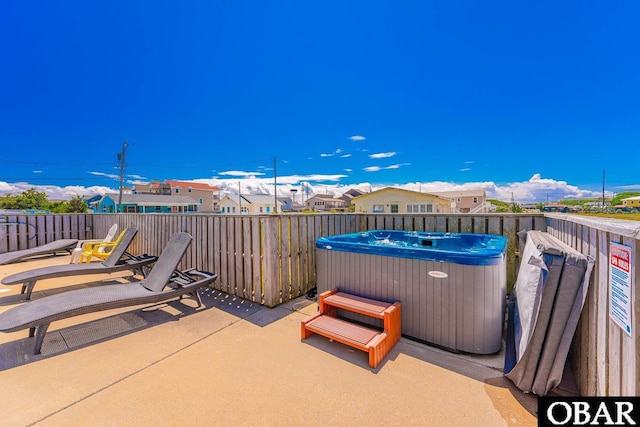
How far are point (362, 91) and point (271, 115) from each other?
5.91 metres

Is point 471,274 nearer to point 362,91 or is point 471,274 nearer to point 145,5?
point 362,91

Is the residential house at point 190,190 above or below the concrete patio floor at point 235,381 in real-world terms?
above

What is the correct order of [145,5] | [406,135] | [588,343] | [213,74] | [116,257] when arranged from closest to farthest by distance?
[588,343] < [116,257] < [145,5] < [213,74] < [406,135]

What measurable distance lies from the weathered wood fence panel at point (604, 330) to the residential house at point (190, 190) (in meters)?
39.8

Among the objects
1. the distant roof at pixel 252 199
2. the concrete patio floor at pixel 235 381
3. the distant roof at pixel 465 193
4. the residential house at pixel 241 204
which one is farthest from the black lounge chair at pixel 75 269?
the distant roof at pixel 465 193

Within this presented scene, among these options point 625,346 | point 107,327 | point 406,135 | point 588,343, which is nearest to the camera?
point 625,346

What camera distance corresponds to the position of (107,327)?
2.87 meters

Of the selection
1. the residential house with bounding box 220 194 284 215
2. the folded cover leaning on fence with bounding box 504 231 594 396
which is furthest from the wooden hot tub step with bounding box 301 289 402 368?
the residential house with bounding box 220 194 284 215

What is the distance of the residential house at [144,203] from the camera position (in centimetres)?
2670

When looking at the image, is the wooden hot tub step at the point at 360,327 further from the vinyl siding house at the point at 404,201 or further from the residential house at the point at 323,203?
the residential house at the point at 323,203

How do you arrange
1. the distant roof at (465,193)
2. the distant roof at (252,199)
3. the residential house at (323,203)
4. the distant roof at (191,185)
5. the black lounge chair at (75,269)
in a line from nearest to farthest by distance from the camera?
the black lounge chair at (75,269), the distant roof at (465,193), the distant roof at (191,185), the distant roof at (252,199), the residential house at (323,203)

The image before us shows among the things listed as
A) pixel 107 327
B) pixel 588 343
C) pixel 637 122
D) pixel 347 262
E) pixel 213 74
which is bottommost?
pixel 107 327

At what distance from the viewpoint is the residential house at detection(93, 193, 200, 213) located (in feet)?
87.6

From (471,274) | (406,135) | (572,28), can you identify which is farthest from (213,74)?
(406,135)
